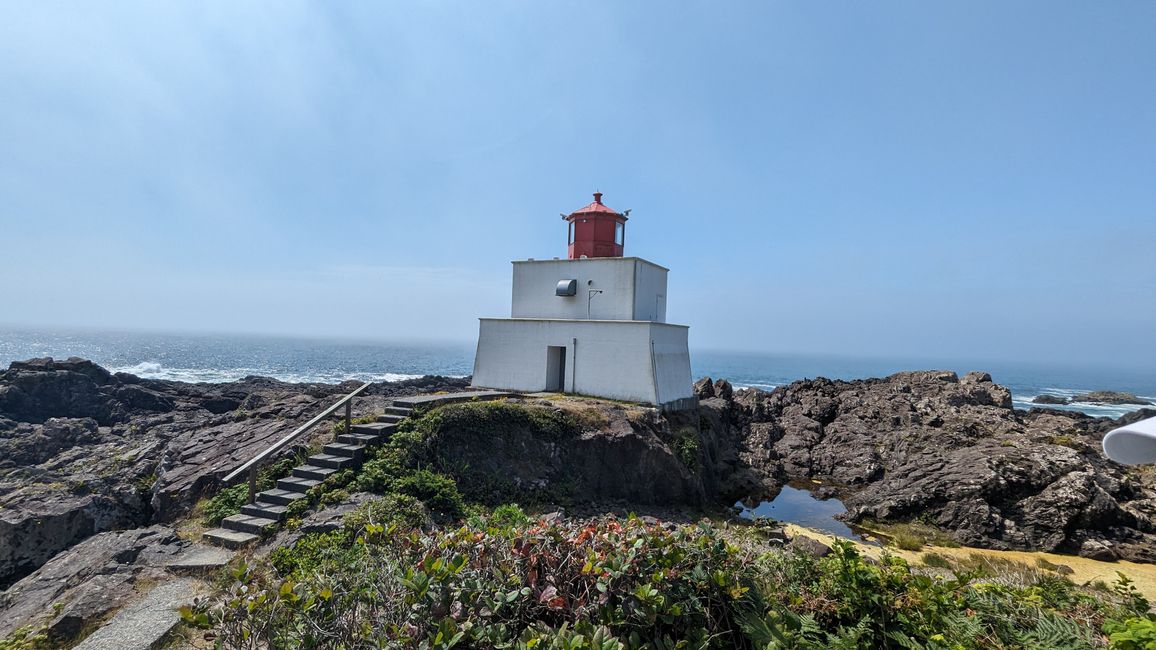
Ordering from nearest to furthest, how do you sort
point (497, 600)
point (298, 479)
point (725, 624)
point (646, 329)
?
1. point (497, 600)
2. point (725, 624)
3. point (298, 479)
4. point (646, 329)

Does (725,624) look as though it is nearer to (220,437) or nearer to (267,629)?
(267,629)

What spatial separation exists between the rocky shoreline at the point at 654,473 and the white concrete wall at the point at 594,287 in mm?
3329

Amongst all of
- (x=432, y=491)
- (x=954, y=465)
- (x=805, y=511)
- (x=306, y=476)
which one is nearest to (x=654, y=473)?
(x=805, y=511)

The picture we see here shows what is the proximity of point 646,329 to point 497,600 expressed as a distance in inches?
485

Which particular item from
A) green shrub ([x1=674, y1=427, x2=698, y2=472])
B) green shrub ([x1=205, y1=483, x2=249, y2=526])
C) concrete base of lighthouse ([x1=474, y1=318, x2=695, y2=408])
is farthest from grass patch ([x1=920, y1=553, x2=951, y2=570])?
green shrub ([x1=205, y1=483, x2=249, y2=526])

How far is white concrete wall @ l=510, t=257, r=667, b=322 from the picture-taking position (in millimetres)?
16219

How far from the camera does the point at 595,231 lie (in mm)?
17656

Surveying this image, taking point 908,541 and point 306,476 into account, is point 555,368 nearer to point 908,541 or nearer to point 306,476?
point 306,476

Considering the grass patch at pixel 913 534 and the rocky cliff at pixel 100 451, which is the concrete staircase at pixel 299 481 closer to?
the rocky cliff at pixel 100 451

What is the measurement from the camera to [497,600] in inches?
131

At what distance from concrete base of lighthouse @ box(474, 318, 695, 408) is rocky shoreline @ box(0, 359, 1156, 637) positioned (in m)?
1.07

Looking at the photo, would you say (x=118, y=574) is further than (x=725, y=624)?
Yes

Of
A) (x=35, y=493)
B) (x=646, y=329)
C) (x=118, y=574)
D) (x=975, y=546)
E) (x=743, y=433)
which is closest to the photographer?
(x=118, y=574)

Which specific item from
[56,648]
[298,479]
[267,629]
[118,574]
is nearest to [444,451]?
[298,479]
